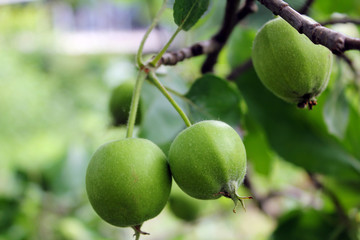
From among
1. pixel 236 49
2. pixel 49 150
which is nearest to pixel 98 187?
pixel 236 49

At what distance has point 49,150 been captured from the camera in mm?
1418

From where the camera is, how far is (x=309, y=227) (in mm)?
963

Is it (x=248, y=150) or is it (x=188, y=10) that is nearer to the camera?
(x=188, y=10)

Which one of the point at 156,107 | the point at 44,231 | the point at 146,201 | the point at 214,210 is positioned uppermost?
the point at 146,201

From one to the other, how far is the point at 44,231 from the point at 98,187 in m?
1.04

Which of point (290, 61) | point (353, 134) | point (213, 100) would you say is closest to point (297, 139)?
point (353, 134)

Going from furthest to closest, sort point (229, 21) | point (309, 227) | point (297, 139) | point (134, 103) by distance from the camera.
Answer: point (309, 227)
point (297, 139)
point (229, 21)
point (134, 103)

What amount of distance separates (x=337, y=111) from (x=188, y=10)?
36 centimetres

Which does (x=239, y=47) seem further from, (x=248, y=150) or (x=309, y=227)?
(x=309, y=227)

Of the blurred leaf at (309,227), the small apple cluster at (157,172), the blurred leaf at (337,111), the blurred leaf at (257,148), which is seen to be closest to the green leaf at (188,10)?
the small apple cluster at (157,172)

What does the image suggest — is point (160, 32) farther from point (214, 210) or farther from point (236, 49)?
point (214, 210)

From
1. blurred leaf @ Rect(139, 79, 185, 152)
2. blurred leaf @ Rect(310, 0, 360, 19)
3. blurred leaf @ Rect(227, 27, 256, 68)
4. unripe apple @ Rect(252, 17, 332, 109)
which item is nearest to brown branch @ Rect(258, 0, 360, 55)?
unripe apple @ Rect(252, 17, 332, 109)

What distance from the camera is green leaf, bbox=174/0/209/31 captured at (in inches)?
22.4

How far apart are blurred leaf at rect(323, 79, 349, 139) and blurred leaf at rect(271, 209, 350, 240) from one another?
1.06 ft
